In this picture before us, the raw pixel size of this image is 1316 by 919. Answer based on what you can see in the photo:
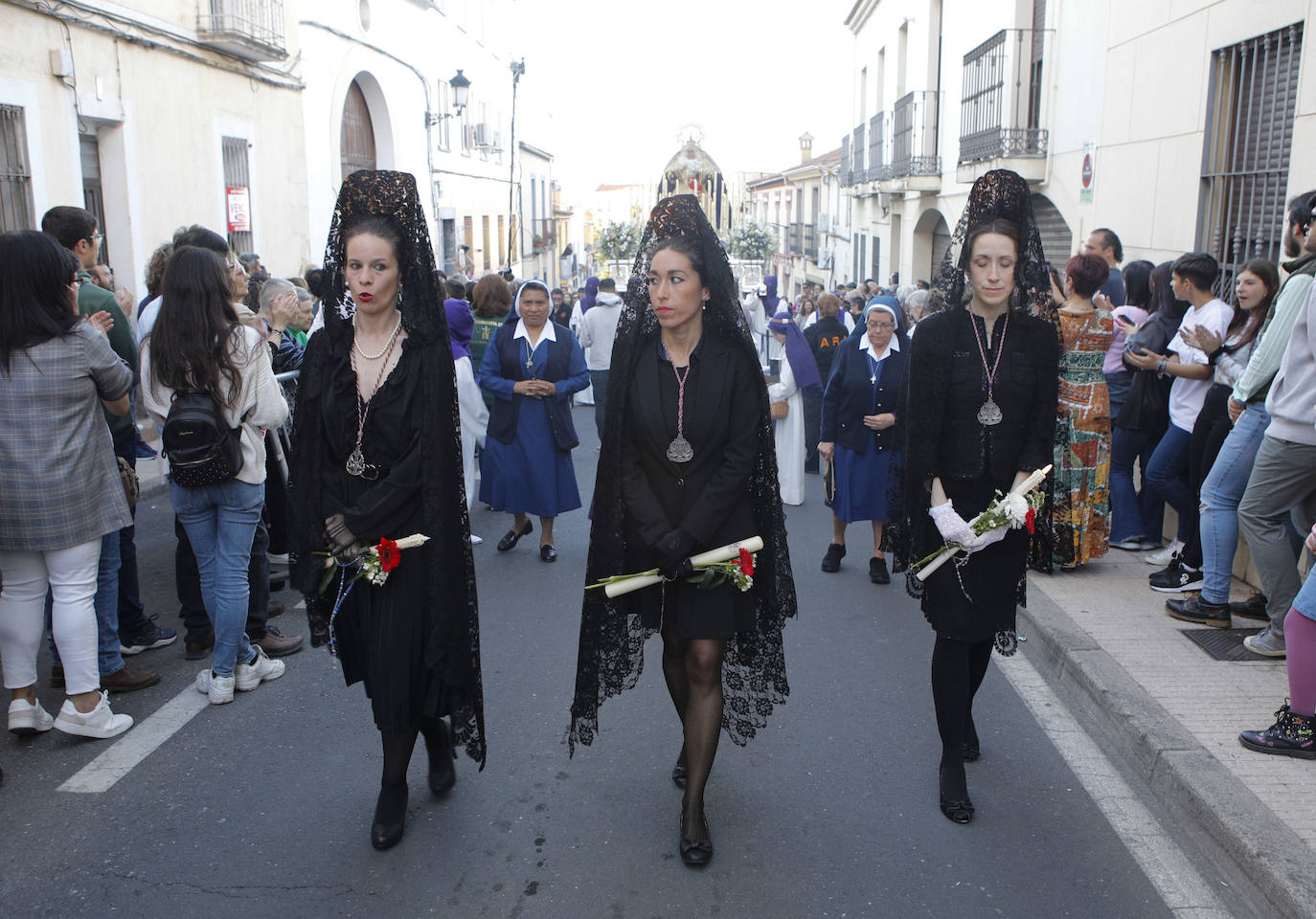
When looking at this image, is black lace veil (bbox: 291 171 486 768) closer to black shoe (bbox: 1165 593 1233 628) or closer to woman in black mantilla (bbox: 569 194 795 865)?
woman in black mantilla (bbox: 569 194 795 865)

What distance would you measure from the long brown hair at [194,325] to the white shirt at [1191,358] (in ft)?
16.4

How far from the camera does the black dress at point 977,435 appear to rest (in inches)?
144

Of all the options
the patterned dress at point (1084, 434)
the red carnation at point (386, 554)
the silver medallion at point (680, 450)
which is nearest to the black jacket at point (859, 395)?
the patterned dress at point (1084, 434)

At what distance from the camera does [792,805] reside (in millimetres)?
3758

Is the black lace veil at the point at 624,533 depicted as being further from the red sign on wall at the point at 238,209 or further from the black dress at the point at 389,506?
the red sign on wall at the point at 238,209

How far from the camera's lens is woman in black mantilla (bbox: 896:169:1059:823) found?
3.66 m

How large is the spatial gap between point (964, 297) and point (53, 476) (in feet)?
11.2

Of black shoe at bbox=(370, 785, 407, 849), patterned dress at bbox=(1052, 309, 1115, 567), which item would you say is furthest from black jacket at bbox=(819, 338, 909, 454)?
black shoe at bbox=(370, 785, 407, 849)

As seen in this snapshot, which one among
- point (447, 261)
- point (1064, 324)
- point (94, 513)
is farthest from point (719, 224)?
point (94, 513)

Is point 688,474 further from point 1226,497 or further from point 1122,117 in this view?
point 1122,117

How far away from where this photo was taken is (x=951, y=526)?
3559mm

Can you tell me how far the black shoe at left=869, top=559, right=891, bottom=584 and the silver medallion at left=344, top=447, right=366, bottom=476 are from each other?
4.00 meters

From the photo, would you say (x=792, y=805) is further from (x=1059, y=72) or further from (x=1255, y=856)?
(x=1059, y=72)

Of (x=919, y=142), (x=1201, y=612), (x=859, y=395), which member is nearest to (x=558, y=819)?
(x=1201, y=612)
